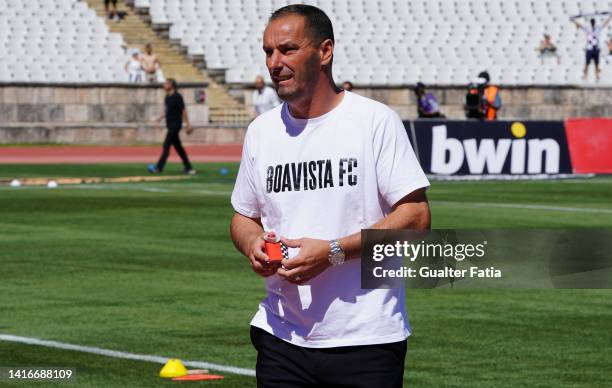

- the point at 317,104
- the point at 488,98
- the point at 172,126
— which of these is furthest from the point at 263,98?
the point at 317,104

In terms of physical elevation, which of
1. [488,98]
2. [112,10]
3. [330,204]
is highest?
[330,204]

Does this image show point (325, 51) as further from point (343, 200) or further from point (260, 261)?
point (260, 261)

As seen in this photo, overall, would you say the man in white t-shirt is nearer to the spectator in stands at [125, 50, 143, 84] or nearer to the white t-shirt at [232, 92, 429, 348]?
the white t-shirt at [232, 92, 429, 348]

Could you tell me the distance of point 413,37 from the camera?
5666 cm

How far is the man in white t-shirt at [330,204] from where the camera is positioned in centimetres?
532

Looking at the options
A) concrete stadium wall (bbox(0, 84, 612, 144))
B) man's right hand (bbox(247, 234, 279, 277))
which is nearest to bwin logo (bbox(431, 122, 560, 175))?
concrete stadium wall (bbox(0, 84, 612, 144))

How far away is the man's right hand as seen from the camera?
17.1 feet

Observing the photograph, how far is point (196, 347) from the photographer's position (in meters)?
10.7

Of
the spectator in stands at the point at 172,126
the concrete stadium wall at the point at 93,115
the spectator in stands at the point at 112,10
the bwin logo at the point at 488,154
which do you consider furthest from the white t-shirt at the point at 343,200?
the spectator in stands at the point at 112,10

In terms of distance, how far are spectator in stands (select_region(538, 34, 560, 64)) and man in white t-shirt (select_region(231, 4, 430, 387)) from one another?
52.0 metres

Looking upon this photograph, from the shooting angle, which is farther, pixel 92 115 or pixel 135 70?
pixel 135 70

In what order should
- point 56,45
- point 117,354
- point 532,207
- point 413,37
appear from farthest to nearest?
point 413,37 → point 56,45 → point 532,207 → point 117,354

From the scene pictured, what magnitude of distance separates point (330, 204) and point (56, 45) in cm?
4500

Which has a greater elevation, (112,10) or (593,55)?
(112,10)
